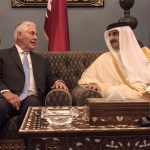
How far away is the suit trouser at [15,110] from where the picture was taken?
3.17 meters

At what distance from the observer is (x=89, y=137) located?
219cm

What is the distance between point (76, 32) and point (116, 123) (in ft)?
10.6

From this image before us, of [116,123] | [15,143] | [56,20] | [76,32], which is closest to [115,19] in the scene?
[76,32]

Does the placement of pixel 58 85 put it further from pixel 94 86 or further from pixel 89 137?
pixel 89 137

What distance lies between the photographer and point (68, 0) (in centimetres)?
523

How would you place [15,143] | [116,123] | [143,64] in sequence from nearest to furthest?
1. [116,123]
2. [15,143]
3. [143,64]

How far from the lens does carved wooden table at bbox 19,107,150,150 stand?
7.05ft

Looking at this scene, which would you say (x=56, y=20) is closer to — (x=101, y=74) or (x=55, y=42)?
(x=55, y=42)

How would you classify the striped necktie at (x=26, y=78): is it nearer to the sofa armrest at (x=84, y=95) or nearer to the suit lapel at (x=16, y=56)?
the suit lapel at (x=16, y=56)

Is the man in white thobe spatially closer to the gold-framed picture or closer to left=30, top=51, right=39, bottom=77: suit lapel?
left=30, top=51, right=39, bottom=77: suit lapel

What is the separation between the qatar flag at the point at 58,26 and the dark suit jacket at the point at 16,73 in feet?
3.29

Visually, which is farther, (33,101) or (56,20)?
(56,20)

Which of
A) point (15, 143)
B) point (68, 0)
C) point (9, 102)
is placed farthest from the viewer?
point (68, 0)

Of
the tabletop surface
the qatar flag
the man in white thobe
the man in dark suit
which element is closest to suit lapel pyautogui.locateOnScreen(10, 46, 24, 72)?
the man in dark suit
